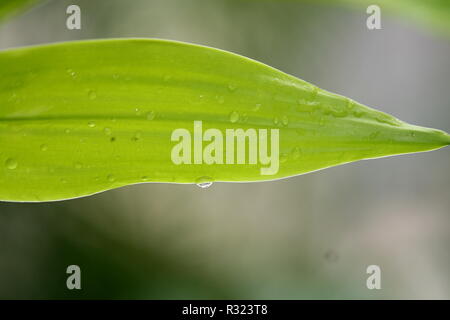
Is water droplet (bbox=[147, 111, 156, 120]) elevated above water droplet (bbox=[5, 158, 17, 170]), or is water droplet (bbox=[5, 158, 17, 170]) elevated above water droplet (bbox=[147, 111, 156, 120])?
A: water droplet (bbox=[147, 111, 156, 120])

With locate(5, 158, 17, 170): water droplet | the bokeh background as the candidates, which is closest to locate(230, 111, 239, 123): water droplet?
locate(5, 158, 17, 170): water droplet

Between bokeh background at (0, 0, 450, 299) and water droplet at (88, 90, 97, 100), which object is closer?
water droplet at (88, 90, 97, 100)

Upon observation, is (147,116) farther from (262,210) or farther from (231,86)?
(262,210)

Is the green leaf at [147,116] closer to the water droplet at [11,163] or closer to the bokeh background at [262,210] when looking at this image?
the water droplet at [11,163]

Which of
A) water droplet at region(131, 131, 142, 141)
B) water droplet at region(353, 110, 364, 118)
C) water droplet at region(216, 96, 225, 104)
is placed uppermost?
water droplet at region(216, 96, 225, 104)

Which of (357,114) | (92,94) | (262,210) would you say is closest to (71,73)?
(92,94)

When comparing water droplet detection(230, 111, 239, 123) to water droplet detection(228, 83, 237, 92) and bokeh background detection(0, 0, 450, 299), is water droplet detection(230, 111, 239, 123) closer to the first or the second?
water droplet detection(228, 83, 237, 92)

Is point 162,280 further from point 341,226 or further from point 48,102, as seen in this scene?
point 48,102
